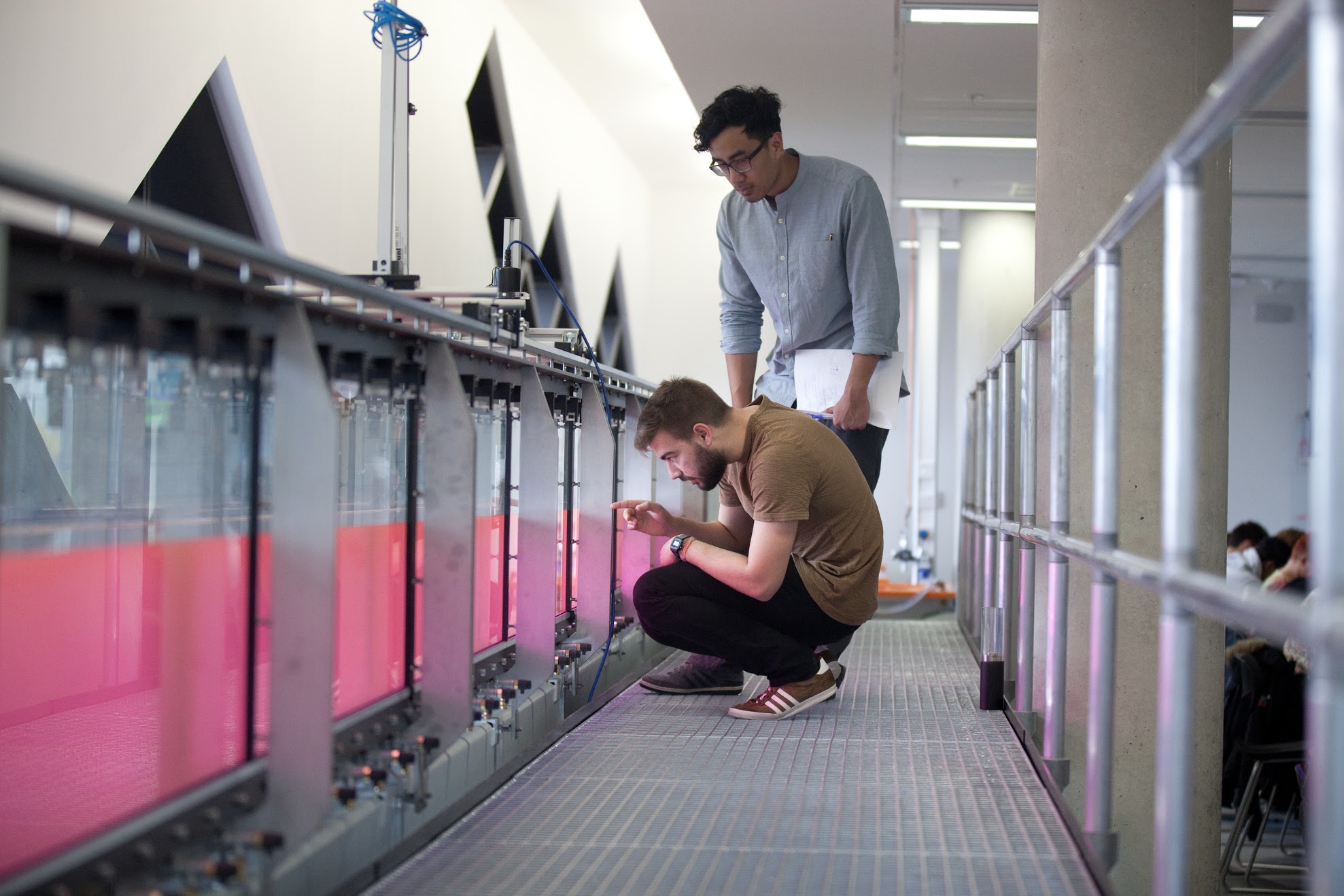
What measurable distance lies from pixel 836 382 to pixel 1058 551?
104cm

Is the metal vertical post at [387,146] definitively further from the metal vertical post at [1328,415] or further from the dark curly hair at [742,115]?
the metal vertical post at [1328,415]

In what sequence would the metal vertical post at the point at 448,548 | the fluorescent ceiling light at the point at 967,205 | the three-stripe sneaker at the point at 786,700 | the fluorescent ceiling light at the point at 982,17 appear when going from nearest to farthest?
1. the metal vertical post at the point at 448,548
2. the three-stripe sneaker at the point at 786,700
3. the fluorescent ceiling light at the point at 982,17
4. the fluorescent ceiling light at the point at 967,205

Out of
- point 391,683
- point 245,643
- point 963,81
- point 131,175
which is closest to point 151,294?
point 245,643

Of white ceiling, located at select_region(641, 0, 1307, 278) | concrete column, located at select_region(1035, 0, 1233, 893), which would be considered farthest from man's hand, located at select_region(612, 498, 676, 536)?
white ceiling, located at select_region(641, 0, 1307, 278)

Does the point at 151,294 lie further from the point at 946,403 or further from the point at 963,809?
the point at 946,403

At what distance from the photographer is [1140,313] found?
7.88 feet

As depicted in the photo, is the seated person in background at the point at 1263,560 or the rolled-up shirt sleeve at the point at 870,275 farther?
the seated person in background at the point at 1263,560

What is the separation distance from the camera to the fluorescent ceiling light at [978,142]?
6.19 metres

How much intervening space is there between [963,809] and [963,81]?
432cm

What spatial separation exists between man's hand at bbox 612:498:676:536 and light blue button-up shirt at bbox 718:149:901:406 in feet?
2.03

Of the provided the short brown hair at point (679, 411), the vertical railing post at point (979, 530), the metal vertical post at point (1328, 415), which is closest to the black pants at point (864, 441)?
the short brown hair at point (679, 411)

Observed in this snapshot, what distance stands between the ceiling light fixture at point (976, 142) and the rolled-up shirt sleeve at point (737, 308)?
3.65 meters

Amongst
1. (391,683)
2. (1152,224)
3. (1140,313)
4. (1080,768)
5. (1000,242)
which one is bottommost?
(1080,768)

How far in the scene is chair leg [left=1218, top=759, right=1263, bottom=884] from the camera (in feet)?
12.5
